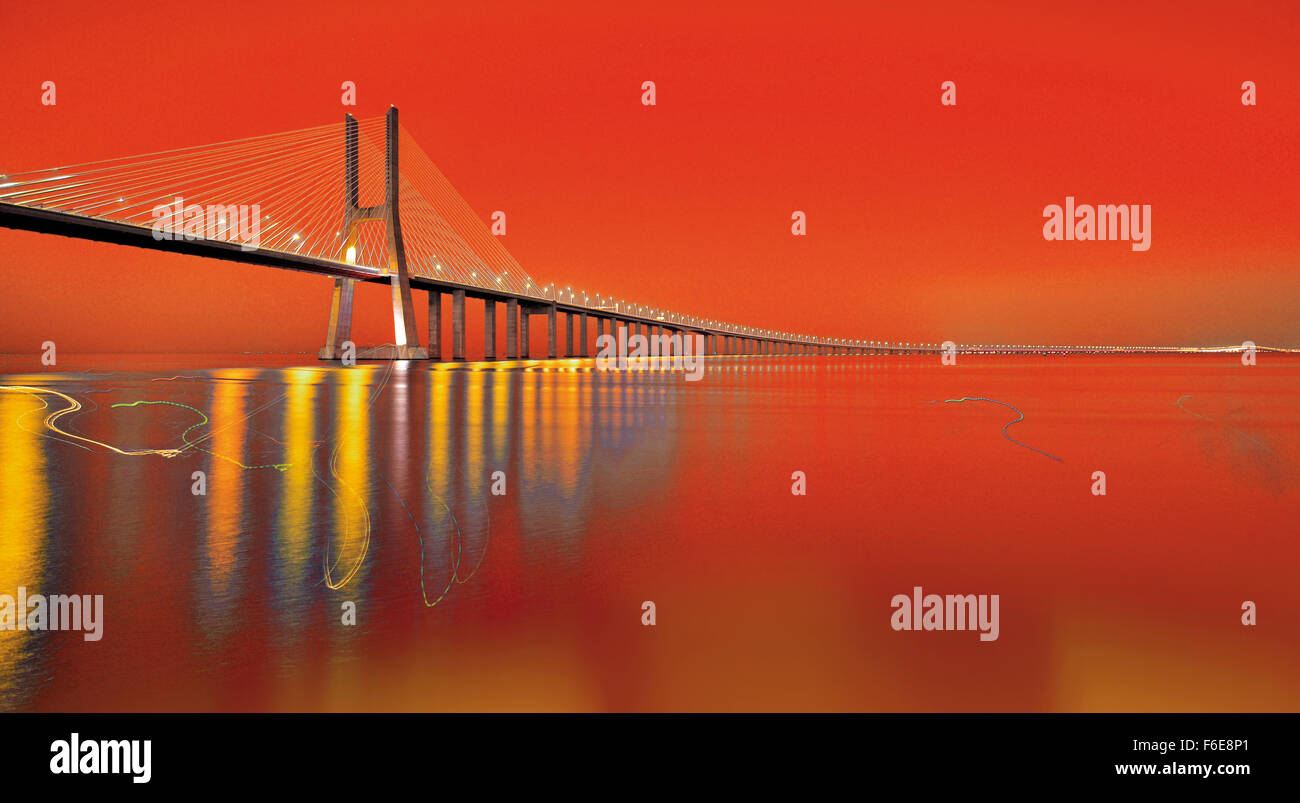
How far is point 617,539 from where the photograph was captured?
6910 mm

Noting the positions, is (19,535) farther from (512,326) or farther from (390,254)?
(512,326)

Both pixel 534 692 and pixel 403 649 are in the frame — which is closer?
pixel 534 692

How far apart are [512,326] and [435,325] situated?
12382mm

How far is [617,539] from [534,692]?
3253mm

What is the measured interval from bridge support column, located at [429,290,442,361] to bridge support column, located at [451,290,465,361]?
1692mm

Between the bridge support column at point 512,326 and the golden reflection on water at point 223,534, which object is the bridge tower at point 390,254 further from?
the golden reflection on water at point 223,534

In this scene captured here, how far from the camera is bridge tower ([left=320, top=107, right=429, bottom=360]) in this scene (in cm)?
6644

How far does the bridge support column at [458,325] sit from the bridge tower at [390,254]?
6742 millimetres

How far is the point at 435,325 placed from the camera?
7856 cm

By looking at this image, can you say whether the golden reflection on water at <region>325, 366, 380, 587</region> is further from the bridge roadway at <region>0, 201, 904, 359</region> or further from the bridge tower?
the bridge tower

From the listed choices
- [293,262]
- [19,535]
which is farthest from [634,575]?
[293,262]

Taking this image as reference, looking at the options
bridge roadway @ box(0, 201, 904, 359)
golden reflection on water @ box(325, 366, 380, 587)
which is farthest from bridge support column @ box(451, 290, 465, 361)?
golden reflection on water @ box(325, 366, 380, 587)

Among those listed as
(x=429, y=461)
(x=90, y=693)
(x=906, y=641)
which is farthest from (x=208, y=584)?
(x=429, y=461)
